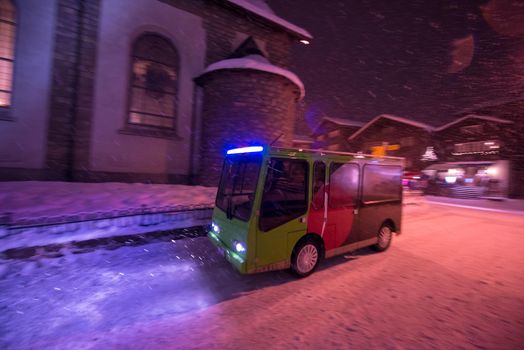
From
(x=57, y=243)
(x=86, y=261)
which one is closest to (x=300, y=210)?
(x=86, y=261)

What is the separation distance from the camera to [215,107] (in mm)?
11547

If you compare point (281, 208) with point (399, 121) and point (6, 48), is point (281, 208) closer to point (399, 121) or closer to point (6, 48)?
point (6, 48)

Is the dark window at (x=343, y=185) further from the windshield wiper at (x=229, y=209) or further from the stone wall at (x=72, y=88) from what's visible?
the stone wall at (x=72, y=88)

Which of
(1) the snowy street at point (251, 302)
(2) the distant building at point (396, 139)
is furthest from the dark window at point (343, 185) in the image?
(2) the distant building at point (396, 139)

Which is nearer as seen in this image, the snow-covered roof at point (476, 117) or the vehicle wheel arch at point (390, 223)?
the vehicle wheel arch at point (390, 223)

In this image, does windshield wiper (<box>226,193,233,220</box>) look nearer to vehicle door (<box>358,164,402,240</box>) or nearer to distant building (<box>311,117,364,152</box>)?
vehicle door (<box>358,164,402,240</box>)

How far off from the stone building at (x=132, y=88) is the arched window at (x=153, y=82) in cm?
4

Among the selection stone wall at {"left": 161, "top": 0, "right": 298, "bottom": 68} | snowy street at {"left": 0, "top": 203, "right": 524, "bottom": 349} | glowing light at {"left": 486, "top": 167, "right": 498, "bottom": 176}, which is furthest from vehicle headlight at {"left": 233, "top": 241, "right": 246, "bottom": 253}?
glowing light at {"left": 486, "top": 167, "right": 498, "bottom": 176}

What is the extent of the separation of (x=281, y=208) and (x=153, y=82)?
394 inches

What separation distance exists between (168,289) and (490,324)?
440 centimetres

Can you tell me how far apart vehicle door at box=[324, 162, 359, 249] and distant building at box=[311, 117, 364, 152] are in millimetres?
37101

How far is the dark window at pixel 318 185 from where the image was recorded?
472 centimetres

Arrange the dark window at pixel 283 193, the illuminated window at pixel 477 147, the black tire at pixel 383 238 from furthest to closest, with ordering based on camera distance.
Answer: the illuminated window at pixel 477 147 < the black tire at pixel 383 238 < the dark window at pixel 283 193

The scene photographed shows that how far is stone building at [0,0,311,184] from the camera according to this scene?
9.02m
